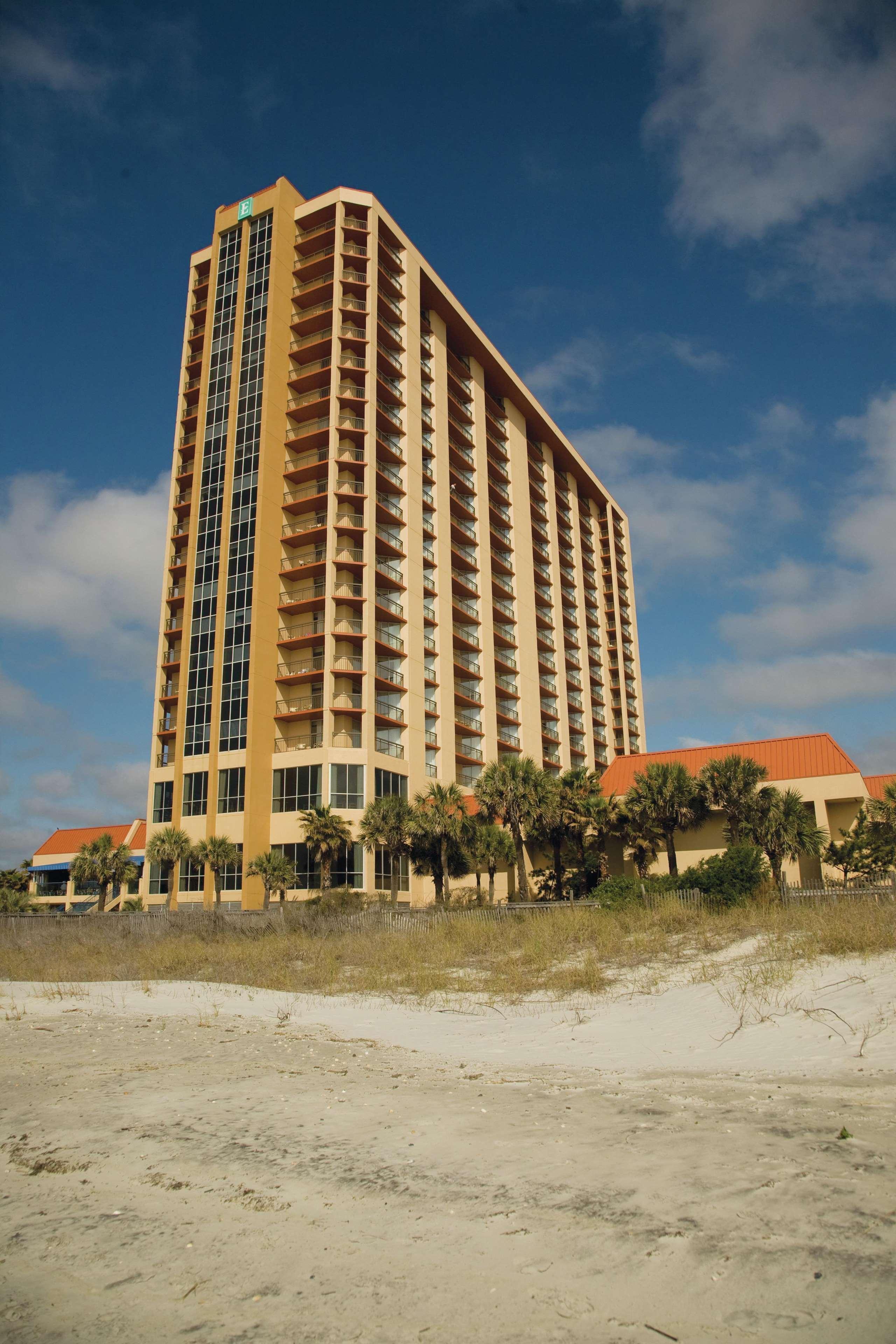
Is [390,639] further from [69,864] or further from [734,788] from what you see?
[69,864]

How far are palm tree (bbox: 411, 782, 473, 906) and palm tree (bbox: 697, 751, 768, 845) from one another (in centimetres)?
1334

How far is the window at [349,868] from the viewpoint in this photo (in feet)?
162

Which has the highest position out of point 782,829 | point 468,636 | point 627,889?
point 468,636

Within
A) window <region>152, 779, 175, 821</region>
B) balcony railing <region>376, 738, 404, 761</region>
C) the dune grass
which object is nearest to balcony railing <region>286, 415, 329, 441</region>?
balcony railing <region>376, 738, 404, 761</region>

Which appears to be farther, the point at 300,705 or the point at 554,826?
the point at 300,705

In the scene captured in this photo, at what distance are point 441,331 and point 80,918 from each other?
56.8m

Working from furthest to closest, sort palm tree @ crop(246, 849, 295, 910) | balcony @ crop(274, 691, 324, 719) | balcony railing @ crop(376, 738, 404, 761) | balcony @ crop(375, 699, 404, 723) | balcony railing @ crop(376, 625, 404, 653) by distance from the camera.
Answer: balcony railing @ crop(376, 625, 404, 653) → balcony @ crop(375, 699, 404, 723) → balcony railing @ crop(376, 738, 404, 761) → balcony @ crop(274, 691, 324, 719) → palm tree @ crop(246, 849, 295, 910)

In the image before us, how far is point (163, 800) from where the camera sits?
57.2 m

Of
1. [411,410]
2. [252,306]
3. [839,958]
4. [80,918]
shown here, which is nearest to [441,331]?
[411,410]

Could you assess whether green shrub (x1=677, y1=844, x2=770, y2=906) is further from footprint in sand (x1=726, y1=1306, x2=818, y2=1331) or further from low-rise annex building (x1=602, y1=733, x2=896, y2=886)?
footprint in sand (x1=726, y1=1306, x2=818, y2=1331)

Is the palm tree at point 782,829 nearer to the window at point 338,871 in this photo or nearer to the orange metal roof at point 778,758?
the orange metal roof at point 778,758

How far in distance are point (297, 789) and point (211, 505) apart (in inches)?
891

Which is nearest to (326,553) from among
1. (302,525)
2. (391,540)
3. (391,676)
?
(302,525)

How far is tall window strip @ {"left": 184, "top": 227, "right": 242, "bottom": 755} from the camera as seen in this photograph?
185ft
